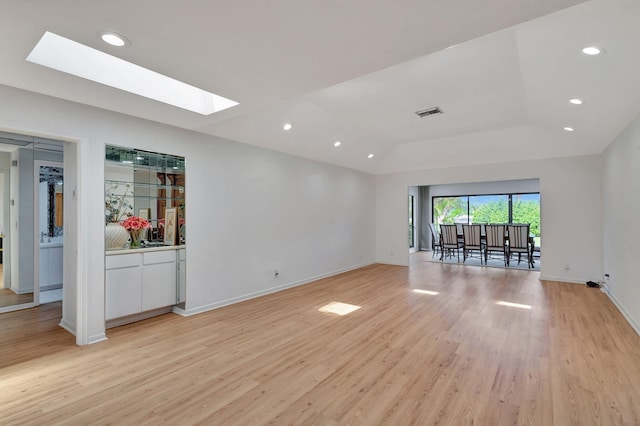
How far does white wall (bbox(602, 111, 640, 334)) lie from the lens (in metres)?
3.48

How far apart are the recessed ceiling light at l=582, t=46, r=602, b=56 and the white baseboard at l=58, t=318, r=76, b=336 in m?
5.62

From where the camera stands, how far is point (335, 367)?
106 inches

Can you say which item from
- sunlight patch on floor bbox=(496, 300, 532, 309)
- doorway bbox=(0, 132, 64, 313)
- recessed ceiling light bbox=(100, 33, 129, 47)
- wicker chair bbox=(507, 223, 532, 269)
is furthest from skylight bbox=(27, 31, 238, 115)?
wicker chair bbox=(507, 223, 532, 269)

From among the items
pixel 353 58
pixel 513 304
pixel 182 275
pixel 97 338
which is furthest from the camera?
pixel 513 304

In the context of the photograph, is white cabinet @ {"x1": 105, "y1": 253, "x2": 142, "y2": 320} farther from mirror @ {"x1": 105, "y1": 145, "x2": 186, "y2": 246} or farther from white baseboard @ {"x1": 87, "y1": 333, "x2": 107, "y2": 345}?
mirror @ {"x1": 105, "y1": 145, "x2": 186, "y2": 246}

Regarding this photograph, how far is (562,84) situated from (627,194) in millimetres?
1755

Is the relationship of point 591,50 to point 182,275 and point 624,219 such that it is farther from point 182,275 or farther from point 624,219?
point 182,275

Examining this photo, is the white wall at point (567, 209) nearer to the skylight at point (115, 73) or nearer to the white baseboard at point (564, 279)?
the white baseboard at point (564, 279)

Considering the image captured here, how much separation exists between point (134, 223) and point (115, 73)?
1.80m

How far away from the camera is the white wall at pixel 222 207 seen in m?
3.17

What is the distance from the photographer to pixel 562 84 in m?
3.20

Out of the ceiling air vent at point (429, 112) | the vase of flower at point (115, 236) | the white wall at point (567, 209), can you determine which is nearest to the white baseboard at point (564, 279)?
the white wall at point (567, 209)

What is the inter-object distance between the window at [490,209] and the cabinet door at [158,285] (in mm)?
9651

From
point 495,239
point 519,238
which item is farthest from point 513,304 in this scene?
point 495,239
